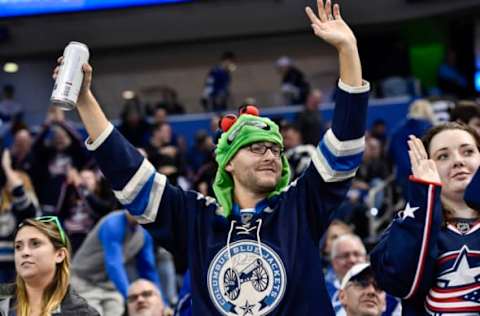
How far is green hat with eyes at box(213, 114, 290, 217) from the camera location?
4742 mm

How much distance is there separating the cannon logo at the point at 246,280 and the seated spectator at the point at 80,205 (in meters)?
5.07

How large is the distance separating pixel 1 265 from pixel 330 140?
5.75m

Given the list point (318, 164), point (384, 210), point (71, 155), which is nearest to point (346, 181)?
point (318, 164)

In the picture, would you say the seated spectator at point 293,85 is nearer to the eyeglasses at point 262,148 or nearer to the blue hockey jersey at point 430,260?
the eyeglasses at point 262,148

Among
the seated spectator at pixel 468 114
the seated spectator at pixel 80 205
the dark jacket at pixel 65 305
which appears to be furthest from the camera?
the seated spectator at pixel 80 205

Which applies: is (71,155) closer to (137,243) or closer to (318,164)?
(137,243)

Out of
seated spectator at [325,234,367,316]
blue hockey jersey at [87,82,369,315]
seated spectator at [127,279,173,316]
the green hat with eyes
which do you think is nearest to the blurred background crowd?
seated spectator at [325,234,367,316]

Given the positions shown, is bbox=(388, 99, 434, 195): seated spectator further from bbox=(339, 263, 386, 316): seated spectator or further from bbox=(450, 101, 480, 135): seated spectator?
bbox=(339, 263, 386, 316): seated spectator

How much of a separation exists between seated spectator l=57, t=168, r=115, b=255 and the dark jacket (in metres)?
4.26

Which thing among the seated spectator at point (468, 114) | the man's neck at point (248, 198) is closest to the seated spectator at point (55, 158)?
the seated spectator at point (468, 114)

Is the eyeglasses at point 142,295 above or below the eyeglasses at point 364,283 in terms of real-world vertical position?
below

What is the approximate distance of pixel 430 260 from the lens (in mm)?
4191

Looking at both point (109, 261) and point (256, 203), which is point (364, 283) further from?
point (109, 261)

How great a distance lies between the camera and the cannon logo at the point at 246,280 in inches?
176
